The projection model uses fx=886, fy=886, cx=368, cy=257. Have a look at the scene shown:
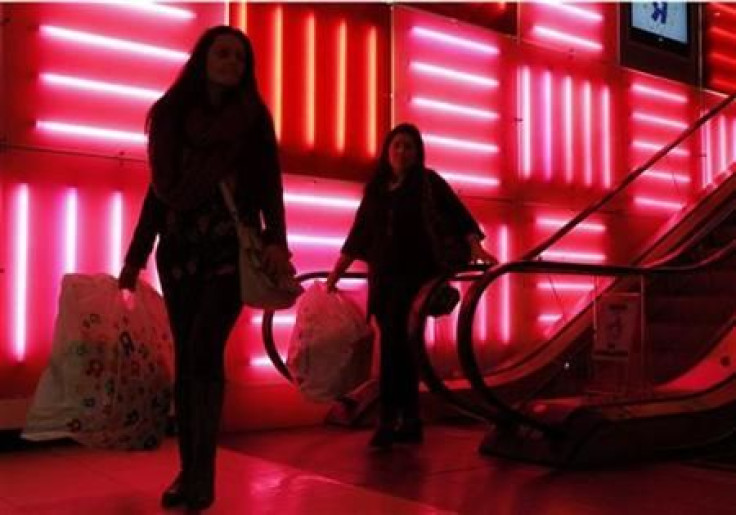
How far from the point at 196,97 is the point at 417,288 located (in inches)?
65.0

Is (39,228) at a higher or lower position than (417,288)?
higher

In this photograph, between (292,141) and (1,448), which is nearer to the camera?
(1,448)

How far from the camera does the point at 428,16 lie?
5.76 m

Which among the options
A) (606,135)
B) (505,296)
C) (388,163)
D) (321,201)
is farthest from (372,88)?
(606,135)

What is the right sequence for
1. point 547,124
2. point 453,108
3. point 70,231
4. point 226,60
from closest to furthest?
point 226,60
point 70,231
point 453,108
point 547,124

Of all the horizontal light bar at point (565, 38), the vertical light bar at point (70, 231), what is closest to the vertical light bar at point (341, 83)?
the vertical light bar at point (70, 231)

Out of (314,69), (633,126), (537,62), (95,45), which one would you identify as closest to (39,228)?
(95,45)

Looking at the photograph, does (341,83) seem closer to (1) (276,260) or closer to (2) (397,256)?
(2) (397,256)

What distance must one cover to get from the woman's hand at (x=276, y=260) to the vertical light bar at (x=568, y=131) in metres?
4.47

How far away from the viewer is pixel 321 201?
16.8 feet

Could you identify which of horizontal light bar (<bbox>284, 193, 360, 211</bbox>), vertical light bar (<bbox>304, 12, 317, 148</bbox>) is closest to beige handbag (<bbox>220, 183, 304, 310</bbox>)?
horizontal light bar (<bbox>284, 193, 360, 211</bbox>)

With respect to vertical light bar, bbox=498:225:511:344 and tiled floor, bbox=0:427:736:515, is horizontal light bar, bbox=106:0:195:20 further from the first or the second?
vertical light bar, bbox=498:225:511:344

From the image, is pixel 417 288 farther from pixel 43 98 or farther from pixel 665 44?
pixel 665 44

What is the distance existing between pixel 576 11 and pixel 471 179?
1877mm
